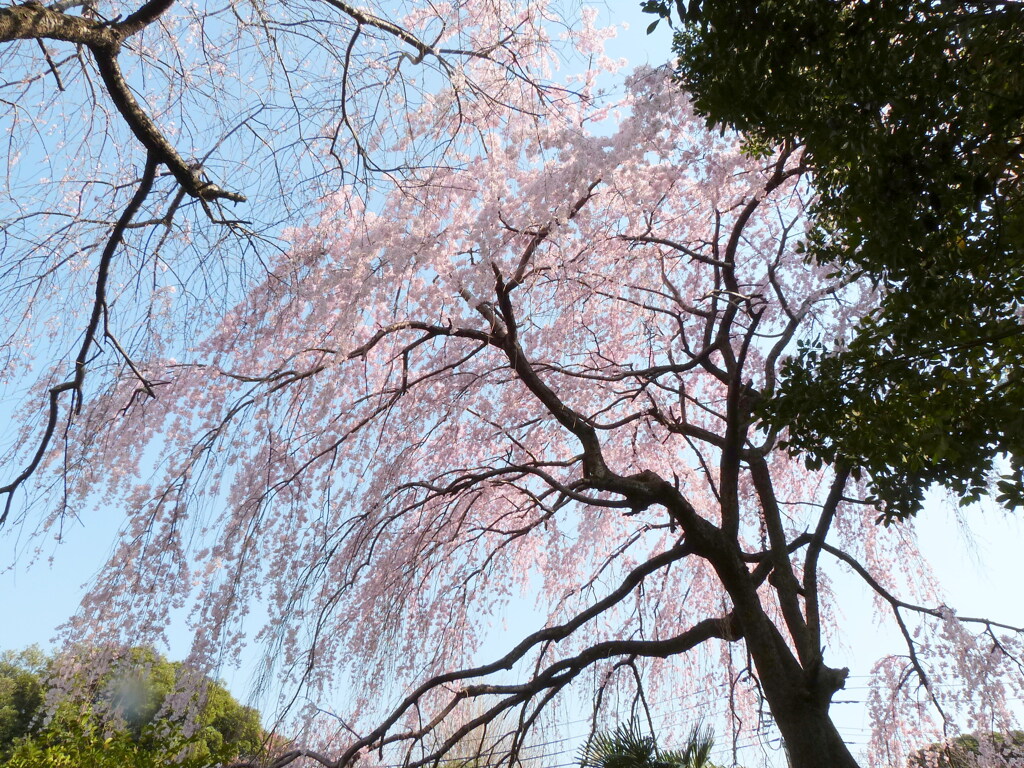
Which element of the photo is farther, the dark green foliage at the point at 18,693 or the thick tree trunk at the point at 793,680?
the dark green foliage at the point at 18,693

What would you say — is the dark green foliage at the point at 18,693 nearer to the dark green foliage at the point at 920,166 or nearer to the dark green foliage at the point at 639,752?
the dark green foliage at the point at 639,752

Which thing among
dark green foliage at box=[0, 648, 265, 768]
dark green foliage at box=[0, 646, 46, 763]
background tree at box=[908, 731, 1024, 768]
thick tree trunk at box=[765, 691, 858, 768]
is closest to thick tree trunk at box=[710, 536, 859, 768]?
thick tree trunk at box=[765, 691, 858, 768]

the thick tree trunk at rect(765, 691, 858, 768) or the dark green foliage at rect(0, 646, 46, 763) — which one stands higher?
the dark green foliage at rect(0, 646, 46, 763)

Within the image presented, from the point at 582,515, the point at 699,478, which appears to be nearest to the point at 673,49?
the point at 582,515

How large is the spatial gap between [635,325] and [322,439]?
3273 mm

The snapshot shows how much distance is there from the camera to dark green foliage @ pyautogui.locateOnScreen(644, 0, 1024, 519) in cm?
210

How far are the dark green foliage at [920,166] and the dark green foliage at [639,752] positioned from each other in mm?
2788

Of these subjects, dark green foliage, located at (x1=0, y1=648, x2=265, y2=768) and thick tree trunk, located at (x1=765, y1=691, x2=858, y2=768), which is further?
dark green foliage, located at (x1=0, y1=648, x2=265, y2=768)

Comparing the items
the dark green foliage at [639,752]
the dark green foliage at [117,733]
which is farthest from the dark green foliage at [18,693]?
the dark green foliage at [639,752]

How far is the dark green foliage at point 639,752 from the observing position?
14.5 ft

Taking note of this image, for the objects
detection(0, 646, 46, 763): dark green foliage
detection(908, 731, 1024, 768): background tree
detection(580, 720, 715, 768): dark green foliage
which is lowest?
detection(580, 720, 715, 768): dark green foliage

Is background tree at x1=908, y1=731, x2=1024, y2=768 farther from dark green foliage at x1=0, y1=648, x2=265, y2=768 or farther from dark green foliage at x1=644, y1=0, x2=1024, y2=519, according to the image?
dark green foliage at x1=0, y1=648, x2=265, y2=768

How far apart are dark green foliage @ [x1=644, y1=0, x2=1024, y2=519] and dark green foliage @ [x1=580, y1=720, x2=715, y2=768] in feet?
9.15

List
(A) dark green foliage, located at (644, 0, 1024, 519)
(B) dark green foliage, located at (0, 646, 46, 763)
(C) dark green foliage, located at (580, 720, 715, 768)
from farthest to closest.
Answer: (B) dark green foliage, located at (0, 646, 46, 763)
(C) dark green foliage, located at (580, 720, 715, 768)
(A) dark green foliage, located at (644, 0, 1024, 519)
